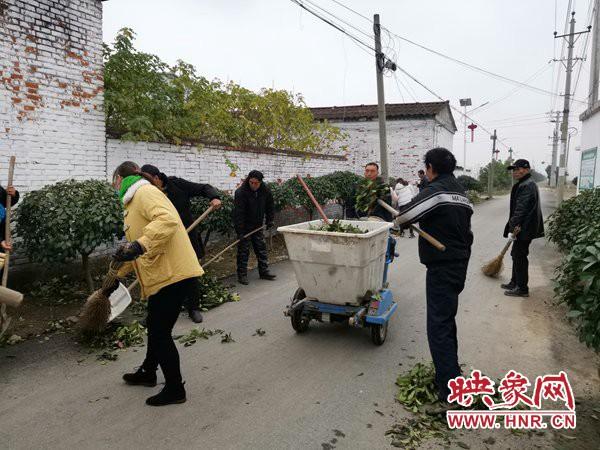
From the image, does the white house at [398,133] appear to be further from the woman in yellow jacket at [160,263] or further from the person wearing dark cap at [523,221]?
the woman in yellow jacket at [160,263]

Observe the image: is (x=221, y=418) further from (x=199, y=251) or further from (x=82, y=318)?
(x=199, y=251)

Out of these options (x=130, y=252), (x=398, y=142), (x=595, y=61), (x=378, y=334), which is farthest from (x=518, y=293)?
(x=398, y=142)

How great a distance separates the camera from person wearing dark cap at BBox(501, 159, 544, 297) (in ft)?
21.1

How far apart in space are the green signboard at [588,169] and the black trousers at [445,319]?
832 cm

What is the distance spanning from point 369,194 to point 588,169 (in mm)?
8784

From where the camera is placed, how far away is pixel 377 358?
4.38 m

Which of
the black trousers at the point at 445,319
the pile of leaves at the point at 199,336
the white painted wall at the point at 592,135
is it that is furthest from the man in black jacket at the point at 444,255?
the white painted wall at the point at 592,135

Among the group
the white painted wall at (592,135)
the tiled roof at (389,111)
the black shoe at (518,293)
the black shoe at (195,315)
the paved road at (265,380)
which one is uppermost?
the tiled roof at (389,111)

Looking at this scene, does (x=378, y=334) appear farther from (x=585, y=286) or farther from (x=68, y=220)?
(x=68, y=220)

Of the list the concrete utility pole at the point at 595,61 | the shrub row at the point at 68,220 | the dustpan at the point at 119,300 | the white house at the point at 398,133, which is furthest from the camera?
the white house at the point at 398,133

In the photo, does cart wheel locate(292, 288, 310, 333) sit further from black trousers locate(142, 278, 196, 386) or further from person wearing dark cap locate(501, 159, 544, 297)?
person wearing dark cap locate(501, 159, 544, 297)

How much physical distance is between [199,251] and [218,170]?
13.0 ft

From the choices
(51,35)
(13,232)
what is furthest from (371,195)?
(51,35)

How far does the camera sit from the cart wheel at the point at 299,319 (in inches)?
192
